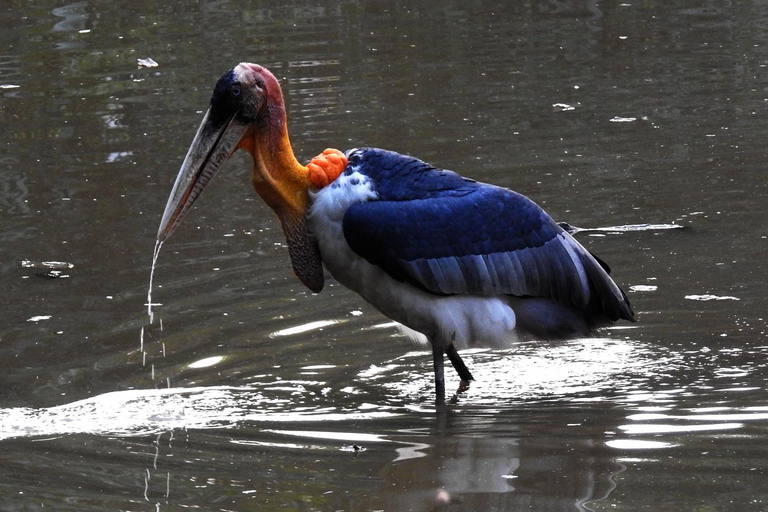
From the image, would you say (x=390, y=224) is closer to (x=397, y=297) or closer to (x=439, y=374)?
(x=397, y=297)

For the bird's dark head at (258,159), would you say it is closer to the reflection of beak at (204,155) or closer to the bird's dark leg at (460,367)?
the reflection of beak at (204,155)

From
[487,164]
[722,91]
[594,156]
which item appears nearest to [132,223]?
[487,164]

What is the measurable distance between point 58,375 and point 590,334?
230 centimetres

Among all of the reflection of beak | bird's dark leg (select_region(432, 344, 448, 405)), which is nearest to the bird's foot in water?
the reflection of beak

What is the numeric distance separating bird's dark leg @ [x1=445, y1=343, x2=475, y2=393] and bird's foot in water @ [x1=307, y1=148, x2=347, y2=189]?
0.87m

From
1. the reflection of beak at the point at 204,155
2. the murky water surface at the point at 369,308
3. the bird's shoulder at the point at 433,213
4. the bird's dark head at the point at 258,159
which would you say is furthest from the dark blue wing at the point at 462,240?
the reflection of beak at the point at 204,155

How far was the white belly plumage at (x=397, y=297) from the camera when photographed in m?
5.31

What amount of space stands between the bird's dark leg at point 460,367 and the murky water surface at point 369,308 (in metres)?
0.06

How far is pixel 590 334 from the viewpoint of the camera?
5.92 metres

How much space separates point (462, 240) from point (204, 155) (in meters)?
1.09

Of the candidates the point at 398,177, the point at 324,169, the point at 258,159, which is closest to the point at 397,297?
the point at 398,177

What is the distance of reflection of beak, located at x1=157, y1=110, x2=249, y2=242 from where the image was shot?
17.6 feet

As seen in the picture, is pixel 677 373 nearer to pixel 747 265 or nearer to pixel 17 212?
pixel 747 265

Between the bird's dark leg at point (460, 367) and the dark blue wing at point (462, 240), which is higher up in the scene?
the dark blue wing at point (462, 240)
